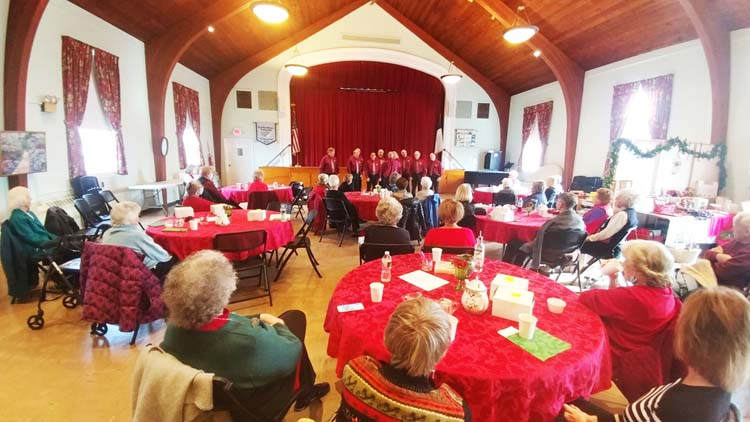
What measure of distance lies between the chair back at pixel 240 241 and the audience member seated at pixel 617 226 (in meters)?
3.67

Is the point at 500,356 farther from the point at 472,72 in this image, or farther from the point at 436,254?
the point at 472,72

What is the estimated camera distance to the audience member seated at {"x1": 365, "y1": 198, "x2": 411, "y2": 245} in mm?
3021

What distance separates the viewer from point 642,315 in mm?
1688

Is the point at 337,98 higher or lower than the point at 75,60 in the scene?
higher

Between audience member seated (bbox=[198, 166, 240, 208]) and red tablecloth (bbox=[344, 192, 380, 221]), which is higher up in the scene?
audience member seated (bbox=[198, 166, 240, 208])

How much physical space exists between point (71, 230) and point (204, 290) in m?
4.11

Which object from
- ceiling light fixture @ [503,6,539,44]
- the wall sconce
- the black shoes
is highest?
ceiling light fixture @ [503,6,539,44]

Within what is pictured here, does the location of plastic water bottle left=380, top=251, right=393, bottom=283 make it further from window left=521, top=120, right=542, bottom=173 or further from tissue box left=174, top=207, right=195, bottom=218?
window left=521, top=120, right=542, bottom=173

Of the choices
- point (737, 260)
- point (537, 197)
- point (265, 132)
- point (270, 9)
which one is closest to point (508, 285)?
point (737, 260)

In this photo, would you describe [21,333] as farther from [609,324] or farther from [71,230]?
[609,324]

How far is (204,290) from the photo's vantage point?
1.30 m

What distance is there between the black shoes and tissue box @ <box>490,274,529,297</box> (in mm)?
1239

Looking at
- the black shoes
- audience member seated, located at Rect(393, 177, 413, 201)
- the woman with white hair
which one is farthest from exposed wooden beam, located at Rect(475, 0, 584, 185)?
the black shoes

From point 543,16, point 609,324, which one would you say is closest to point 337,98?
point 543,16
